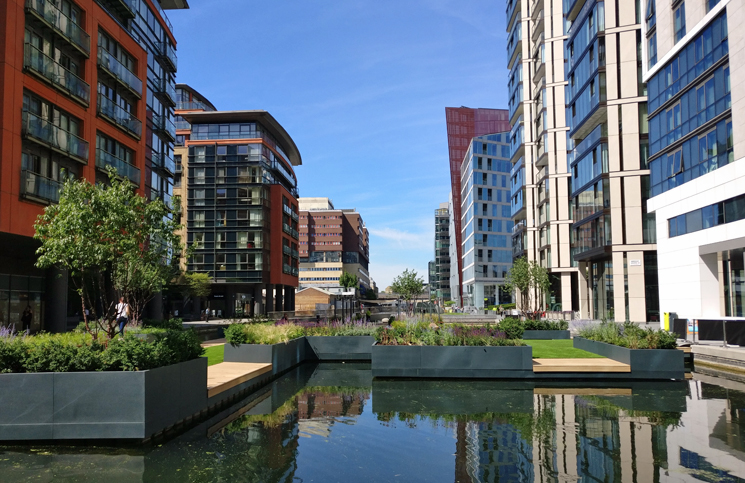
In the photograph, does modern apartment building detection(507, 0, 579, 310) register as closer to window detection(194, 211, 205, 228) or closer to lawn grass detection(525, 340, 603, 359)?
lawn grass detection(525, 340, 603, 359)

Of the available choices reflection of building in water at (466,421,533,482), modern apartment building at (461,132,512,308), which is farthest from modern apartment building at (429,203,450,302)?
A: reflection of building in water at (466,421,533,482)

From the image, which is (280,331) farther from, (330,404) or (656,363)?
(656,363)

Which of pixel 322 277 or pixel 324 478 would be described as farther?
pixel 322 277

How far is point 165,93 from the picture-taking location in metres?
46.1

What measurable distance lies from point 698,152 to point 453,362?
21.4 metres

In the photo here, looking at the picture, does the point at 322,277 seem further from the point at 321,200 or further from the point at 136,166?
the point at 136,166

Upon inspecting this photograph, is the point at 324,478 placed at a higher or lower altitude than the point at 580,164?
lower

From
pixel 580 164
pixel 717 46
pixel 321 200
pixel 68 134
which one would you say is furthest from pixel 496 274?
pixel 321 200

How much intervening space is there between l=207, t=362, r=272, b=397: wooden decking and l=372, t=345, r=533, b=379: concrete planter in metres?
3.50

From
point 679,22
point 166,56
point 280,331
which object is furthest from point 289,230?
point 280,331

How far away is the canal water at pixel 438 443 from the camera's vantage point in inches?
325

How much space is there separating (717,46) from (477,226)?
65.7 m

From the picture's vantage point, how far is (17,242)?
82.3ft

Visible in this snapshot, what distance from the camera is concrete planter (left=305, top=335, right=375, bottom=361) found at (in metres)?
22.0
